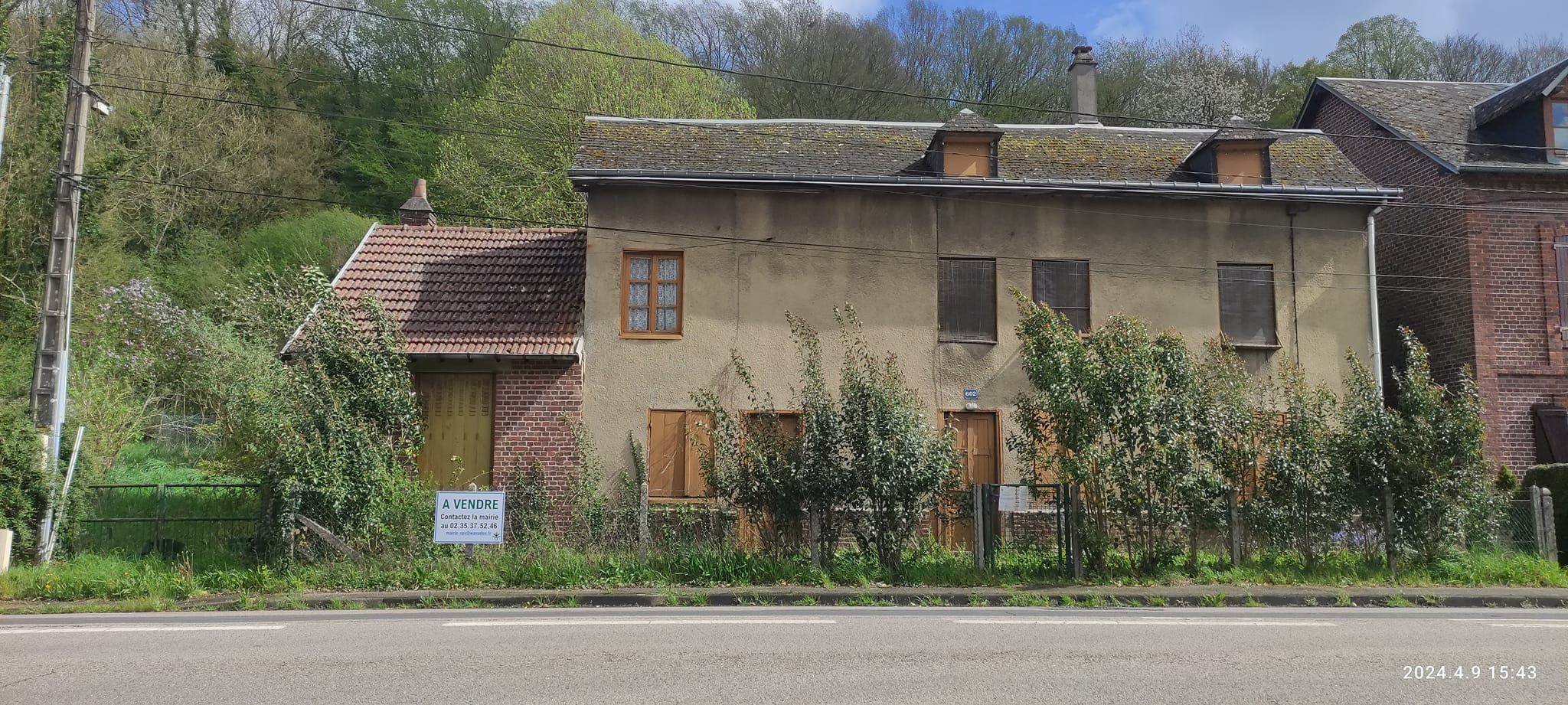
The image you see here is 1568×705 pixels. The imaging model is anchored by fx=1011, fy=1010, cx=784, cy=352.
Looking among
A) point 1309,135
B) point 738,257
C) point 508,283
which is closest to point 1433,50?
point 1309,135

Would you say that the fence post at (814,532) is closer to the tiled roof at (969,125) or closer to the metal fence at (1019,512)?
the metal fence at (1019,512)

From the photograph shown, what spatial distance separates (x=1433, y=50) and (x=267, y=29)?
41828 millimetres

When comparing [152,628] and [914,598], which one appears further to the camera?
[914,598]

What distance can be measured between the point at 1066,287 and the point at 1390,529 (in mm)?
6091

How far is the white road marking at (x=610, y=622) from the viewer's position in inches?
364

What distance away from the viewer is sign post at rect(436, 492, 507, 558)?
12.4 m

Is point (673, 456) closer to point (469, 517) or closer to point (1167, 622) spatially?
point (469, 517)

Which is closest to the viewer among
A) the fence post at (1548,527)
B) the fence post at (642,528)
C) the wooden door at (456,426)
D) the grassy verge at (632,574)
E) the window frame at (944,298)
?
the grassy verge at (632,574)

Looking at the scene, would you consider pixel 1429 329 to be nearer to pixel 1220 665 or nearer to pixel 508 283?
pixel 1220 665

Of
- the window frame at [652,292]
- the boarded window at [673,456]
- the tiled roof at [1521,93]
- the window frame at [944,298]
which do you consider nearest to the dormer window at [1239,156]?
the window frame at [944,298]

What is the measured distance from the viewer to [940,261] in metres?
17.0

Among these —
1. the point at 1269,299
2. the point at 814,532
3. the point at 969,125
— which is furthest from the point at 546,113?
the point at 814,532

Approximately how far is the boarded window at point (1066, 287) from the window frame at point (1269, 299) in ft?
7.48

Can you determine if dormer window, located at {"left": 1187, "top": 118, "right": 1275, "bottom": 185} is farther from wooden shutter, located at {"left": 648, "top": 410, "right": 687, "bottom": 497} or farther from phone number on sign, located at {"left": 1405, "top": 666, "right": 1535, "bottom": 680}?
phone number on sign, located at {"left": 1405, "top": 666, "right": 1535, "bottom": 680}
